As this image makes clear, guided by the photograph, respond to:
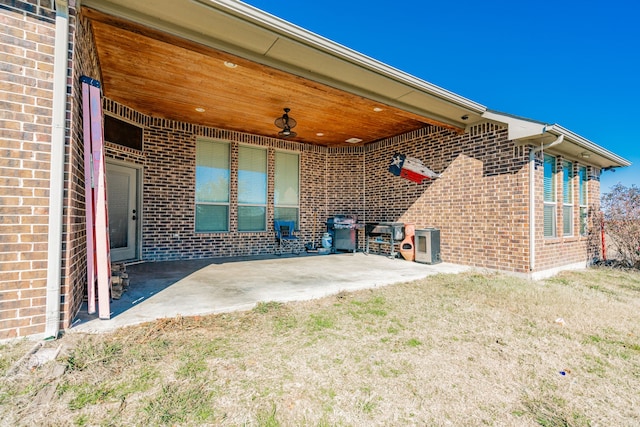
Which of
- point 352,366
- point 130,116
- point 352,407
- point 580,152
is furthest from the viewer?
point 580,152

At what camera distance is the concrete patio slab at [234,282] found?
3.12m

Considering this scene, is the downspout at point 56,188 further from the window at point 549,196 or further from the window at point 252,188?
the window at point 549,196

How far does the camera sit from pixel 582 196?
24.7 feet

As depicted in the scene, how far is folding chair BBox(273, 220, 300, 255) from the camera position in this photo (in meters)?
7.87

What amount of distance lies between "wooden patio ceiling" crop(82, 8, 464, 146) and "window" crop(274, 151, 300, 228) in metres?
0.91

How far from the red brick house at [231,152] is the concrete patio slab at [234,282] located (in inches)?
18.8

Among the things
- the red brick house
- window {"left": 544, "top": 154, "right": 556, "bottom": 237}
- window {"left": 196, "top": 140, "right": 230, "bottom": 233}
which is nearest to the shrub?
the red brick house

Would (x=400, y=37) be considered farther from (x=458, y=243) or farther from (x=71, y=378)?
(x=71, y=378)

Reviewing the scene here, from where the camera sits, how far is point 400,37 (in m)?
12.0

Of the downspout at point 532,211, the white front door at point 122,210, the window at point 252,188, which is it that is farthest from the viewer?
the window at point 252,188

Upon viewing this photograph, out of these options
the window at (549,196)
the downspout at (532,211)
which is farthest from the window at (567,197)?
the downspout at (532,211)

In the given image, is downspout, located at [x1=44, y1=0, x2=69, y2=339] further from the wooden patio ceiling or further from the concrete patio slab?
the wooden patio ceiling

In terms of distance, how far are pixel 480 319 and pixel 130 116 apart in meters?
6.90

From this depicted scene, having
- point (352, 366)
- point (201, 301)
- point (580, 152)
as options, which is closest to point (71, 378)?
point (201, 301)
